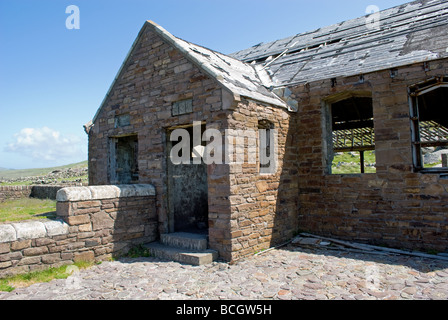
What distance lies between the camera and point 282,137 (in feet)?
25.8

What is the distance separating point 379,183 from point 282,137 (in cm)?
239

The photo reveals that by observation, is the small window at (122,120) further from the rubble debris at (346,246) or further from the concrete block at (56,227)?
the rubble debris at (346,246)

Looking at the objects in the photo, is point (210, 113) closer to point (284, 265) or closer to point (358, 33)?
point (284, 265)

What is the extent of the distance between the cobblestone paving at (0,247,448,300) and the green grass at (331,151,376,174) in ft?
44.1

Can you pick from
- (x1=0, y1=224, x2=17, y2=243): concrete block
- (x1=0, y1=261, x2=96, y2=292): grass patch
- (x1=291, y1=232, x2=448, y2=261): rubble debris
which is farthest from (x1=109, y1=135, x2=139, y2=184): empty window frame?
(x1=291, y1=232, x2=448, y2=261): rubble debris

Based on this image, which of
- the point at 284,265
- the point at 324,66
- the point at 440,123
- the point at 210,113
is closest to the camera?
the point at 284,265

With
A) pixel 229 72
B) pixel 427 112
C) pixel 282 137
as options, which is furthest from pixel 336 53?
pixel 427 112

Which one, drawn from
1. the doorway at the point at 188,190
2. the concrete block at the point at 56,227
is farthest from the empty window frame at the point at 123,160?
the concrete block at the point at 56,227

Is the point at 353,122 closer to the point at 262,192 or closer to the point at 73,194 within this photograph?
the point at 262,192

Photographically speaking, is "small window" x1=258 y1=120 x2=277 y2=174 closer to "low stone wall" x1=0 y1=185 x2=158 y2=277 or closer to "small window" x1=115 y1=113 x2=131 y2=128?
"low stone wall" x1=0 y1=185 x2=158 y2=277

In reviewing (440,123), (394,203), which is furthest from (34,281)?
(440,123)

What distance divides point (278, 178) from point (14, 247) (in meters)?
5.40

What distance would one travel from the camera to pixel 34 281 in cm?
543

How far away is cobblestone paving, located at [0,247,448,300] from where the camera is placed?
4.79 metres
